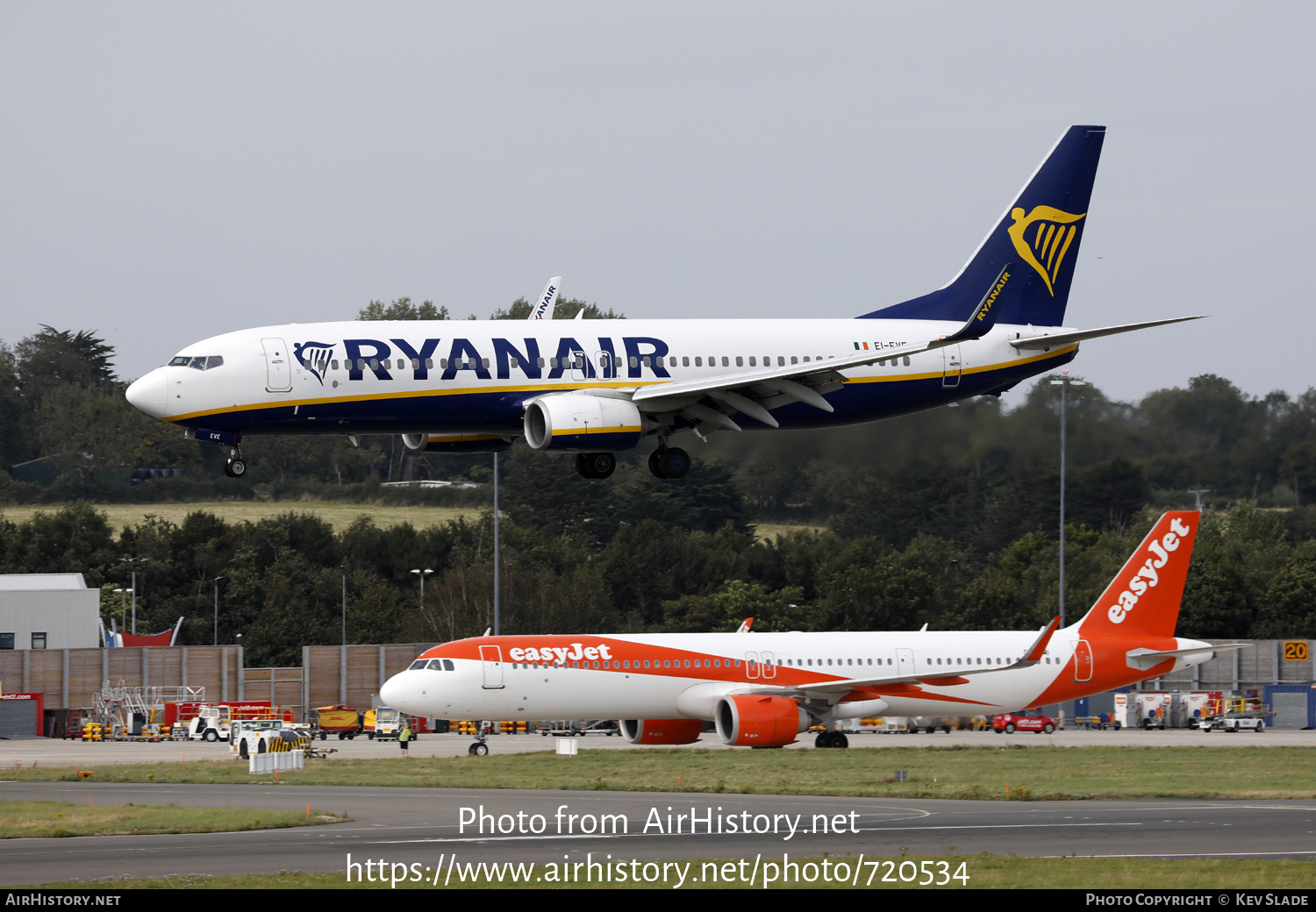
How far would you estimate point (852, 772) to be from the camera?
178 ft

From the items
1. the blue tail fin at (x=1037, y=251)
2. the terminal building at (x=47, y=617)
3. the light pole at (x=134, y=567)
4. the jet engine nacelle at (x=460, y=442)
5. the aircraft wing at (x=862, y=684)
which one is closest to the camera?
the jet engine nacelle at (x=460, y=442)

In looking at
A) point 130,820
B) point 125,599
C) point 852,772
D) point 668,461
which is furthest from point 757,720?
point 125,599

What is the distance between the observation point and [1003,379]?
168 ft

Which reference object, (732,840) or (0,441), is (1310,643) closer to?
(732,840)

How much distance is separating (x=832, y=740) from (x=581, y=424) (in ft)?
87.5

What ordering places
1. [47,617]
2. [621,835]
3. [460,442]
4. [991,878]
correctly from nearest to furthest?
[991,878], [621,835], [460,442], [47,617]

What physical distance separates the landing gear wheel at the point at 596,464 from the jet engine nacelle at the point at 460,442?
2146mm

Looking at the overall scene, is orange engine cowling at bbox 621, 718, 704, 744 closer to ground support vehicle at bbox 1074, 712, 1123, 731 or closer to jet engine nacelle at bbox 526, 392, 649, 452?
jet engine nacelle at bbox 526, 392, 649, 452

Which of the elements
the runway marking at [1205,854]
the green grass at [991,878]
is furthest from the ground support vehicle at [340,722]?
the runway marking at [1205,854]

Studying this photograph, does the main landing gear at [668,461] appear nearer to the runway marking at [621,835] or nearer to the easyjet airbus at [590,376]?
the easyjet airbus at [590,376]

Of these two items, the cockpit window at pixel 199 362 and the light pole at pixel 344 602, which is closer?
the cockpit window at pixel 199 362

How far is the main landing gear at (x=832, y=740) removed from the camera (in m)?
66.3

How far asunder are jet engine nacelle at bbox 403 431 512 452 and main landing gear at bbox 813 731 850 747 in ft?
77.4

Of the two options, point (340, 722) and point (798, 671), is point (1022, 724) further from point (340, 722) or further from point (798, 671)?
point (340, 722)
